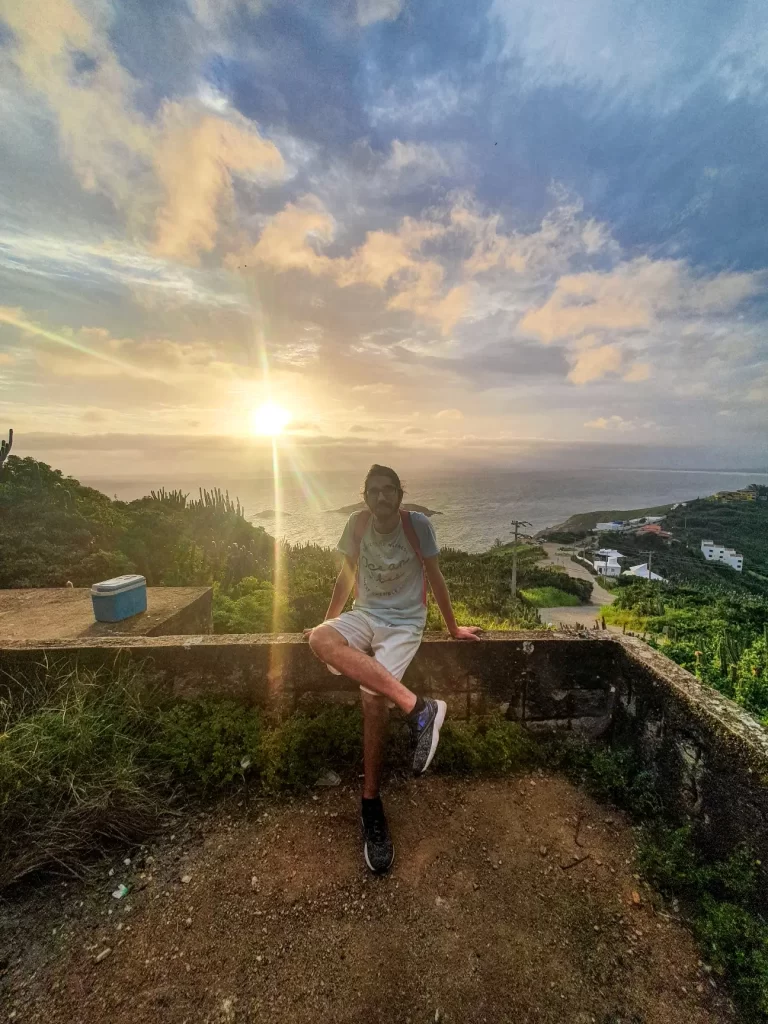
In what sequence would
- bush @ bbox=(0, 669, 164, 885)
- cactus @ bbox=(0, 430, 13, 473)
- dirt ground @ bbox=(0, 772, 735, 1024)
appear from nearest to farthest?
dirt ground @ bbox=(0, 772, 735, 1024)
bush @ bbox=(0, 669, 164, 885)
cactus @ bbox=(0, 430, 13, 473)

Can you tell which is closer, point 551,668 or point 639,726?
point 639,726

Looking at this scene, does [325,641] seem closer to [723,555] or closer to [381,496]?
[381,496]

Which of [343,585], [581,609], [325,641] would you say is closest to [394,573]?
[343,585]

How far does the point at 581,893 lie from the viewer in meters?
2.04

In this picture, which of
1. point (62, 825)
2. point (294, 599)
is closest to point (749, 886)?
point (62, 825)

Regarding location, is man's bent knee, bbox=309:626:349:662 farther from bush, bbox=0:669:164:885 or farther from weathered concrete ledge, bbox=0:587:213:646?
weathered concrete ledge, bbox=0:587:213:646

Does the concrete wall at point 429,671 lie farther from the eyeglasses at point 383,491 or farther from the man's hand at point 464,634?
the eyeglasses at point 383,491

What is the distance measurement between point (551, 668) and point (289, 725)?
1.76m

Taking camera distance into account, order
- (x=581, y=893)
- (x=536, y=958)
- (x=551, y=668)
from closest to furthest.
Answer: (x=536, y=958), (x=581, y=893), (x=551, y=668)

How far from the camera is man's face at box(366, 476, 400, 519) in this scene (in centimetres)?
285

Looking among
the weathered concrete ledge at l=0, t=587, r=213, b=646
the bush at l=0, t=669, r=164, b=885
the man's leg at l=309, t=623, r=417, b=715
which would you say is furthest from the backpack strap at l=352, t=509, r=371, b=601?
the weathered concrete ledge at l=0, t=587, r=213, b=646

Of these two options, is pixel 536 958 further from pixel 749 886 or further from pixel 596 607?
pixel 596 607

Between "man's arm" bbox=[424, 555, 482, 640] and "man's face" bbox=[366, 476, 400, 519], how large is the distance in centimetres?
42

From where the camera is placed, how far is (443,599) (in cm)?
296
